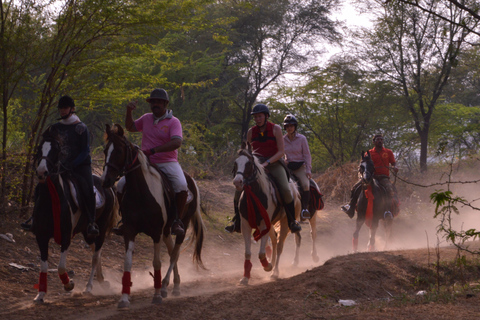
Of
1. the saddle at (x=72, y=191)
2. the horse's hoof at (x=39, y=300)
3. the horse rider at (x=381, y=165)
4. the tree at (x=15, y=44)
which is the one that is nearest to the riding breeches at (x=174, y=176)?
the saddle at (x=72, y=191)

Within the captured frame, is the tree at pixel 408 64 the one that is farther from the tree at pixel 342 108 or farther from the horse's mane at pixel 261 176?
the horse's mane at pixel 261 176

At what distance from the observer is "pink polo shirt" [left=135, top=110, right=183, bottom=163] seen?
7.54 metres

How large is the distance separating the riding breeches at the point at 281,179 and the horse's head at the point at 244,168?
0.77 metres

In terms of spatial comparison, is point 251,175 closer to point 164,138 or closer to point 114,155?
point 164,138

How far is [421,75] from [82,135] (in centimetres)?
2315

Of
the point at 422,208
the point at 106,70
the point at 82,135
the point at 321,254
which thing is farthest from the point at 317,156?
the point at 82,135

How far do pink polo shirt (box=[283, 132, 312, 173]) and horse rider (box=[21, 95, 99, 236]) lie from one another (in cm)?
482

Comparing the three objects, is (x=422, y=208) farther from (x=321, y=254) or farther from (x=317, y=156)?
(x=317, y=156)

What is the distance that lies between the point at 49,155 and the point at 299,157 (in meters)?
5.71

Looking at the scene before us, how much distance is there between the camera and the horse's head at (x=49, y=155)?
22.3ft

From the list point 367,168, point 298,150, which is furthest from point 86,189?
point 367,168

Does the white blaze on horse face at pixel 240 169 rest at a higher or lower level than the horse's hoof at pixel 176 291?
higher

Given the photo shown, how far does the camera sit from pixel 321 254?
1506cm

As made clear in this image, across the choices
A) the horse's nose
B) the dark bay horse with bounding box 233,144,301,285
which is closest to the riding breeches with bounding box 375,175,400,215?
the dark bay horse with bounding box 233,144,301,285
